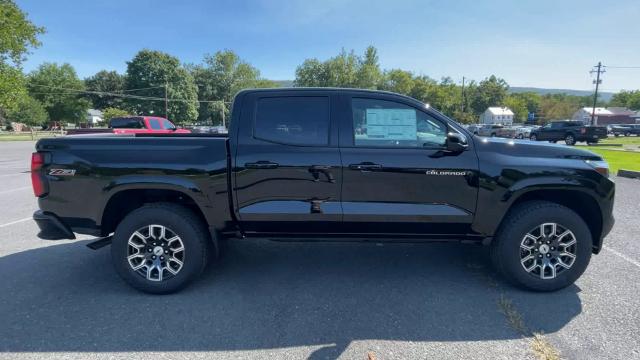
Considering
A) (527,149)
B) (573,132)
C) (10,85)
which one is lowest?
(573,132)

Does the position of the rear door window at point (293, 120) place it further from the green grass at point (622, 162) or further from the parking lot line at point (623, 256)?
the green grass at point (622, 162)

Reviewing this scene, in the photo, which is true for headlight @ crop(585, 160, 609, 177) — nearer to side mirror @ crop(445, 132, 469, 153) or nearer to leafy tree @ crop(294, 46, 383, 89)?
side mirror @ crop(445, 132, 469, 153)

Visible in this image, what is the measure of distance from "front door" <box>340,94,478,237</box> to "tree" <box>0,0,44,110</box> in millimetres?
34142

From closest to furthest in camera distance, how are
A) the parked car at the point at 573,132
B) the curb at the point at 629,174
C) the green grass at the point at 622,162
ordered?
the curb at the point at 629,174
the green grass at the point at 622,162
the parked car at the point at 573,132

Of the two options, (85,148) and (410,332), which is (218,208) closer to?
(85,148)

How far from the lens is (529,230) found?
11.6ft

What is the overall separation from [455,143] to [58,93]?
85.2 meters

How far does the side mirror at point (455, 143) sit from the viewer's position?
340 cm

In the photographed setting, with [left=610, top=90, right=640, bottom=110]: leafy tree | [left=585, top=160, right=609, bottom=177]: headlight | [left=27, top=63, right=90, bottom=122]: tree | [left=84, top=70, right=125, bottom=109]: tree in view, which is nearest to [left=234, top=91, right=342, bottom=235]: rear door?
[left=585, top=160, right=609, bottom=177]: headlight

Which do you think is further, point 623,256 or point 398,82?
point 398,82

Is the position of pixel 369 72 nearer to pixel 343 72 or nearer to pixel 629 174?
pixel 343 72

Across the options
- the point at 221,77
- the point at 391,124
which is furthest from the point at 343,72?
the point at 391,124

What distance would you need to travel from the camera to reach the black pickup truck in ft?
11.3

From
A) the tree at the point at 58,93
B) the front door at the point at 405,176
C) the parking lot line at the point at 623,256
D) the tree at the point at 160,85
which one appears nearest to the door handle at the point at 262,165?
the front door at the point at 405,176
